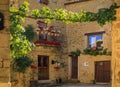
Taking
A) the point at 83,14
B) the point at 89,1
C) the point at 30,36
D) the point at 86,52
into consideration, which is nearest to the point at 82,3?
the point at 89,1

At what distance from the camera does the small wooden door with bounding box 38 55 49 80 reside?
57.6 ft

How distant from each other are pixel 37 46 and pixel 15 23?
1141cm

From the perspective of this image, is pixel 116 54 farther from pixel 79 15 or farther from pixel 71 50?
pixel 71 50

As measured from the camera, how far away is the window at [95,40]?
58.8ft

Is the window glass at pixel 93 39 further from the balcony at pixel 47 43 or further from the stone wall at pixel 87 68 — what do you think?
the balcony at pixel 47 43

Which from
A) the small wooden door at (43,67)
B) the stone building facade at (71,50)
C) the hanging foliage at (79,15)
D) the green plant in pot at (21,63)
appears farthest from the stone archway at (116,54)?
the small wooden door at (43,67)

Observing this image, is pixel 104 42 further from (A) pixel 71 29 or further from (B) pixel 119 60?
(B) pixel 119 60

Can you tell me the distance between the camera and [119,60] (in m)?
5.57

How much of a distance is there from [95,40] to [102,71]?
2065 mm

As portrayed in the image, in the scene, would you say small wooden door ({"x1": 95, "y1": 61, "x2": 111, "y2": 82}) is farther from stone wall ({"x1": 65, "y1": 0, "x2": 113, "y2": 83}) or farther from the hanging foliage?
the hanging foliage

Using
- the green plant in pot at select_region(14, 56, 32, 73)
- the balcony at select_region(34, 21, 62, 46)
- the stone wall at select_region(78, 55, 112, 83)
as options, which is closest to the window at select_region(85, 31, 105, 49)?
the stone wall at select_region(78, 55, 112, 83)

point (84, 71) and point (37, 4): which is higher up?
point (37, 4)

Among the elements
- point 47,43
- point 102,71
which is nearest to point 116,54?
point 47,43

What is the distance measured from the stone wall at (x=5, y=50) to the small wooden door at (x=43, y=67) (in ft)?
45.1
